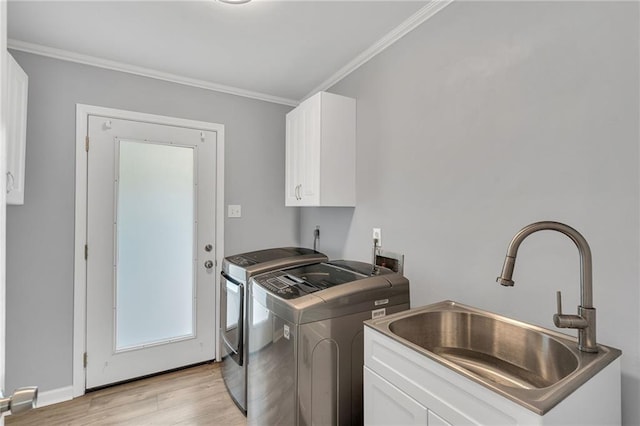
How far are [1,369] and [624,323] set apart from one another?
1.70m

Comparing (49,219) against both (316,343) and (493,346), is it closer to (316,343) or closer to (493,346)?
(316,343)

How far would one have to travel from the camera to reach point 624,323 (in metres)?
1.05

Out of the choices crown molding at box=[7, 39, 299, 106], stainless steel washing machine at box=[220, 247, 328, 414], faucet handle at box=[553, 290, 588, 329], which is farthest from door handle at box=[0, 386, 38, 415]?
crown molding at box=[7, 39, 299, 106]

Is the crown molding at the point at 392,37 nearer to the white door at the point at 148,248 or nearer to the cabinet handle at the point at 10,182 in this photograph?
the white door at the point at 148,248

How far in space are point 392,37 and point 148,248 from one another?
2299 mm

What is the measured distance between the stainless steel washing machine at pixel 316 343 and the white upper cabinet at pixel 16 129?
151cm

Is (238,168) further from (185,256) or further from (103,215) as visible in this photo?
(103,215)

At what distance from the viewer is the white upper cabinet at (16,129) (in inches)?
67.5

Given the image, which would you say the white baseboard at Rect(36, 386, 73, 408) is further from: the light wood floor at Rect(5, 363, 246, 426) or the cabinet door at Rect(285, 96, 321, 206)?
the cabinet door at Rect(285, 96, 321, 206)

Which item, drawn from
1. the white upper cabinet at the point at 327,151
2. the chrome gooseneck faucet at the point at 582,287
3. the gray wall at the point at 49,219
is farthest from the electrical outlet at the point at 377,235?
the gray wall at the point at 49,219

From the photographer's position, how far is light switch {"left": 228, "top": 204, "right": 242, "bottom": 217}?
2.80 meters

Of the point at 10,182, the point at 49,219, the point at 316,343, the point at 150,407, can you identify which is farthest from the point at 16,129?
the point at 316,343

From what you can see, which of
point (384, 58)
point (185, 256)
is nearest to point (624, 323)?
point (384, 58)

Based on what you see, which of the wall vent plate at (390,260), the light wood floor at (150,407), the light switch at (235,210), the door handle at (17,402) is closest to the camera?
the door handle at (17,402)
